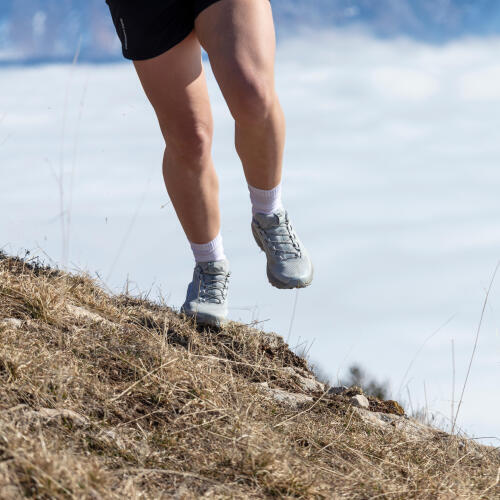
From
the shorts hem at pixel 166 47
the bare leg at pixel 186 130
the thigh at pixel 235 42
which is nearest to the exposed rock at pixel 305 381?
the bare leg at pixel 186 130

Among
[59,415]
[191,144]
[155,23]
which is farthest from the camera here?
[191,144]

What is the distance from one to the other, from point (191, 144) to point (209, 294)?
2.41 feet

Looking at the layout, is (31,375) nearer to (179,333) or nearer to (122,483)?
(122,483)

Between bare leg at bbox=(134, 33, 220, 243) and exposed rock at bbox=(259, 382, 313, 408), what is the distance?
2.35 ft

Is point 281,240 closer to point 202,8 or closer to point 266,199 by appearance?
point 266,199

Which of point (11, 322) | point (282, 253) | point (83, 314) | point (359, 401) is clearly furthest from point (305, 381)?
point (11, 322)

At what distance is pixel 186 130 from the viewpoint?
2.57m

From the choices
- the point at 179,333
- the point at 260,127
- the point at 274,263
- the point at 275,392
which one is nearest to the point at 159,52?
the point at 260,127

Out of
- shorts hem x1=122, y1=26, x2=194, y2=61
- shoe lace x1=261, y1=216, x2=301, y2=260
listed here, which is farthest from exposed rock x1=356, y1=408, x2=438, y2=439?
shorts hem x1=122, y1=26, x2=194, y2=61

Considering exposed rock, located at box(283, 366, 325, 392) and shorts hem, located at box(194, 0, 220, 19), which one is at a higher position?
shorts hem, located at box(194, 0, 220, 19)

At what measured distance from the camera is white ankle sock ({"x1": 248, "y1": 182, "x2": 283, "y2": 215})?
8.83 feet

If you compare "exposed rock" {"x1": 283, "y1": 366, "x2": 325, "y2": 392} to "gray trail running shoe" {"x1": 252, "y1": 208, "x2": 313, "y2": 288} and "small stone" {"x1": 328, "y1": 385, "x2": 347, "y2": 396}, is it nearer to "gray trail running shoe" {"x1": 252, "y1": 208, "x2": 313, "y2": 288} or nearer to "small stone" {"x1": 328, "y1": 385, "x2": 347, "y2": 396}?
"small stone" {"x1": 328, "y1": 385, "x2": 347, "y2": 396}

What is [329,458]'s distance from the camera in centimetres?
207

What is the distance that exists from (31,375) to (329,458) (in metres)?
0.96
